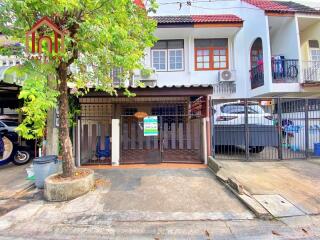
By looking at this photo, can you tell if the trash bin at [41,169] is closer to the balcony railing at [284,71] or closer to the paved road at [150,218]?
the paved road at [150,218]

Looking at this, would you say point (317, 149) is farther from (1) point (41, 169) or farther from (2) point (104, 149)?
(1) point (41, 169)

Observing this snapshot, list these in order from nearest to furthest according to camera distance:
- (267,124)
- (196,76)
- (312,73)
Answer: (267,124) → (312,73) → (196,76)

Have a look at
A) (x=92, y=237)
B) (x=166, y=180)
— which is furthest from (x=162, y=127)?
Result: (x=92, y=237)

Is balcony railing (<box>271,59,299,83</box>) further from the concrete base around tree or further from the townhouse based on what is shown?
the concrete base around tree

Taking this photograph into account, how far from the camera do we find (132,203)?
4.51 meters

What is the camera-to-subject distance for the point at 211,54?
39.9 ft

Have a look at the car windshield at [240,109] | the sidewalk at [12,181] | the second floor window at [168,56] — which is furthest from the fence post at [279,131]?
the sidewalk at [12,181]

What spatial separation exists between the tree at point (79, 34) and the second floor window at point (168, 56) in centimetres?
629

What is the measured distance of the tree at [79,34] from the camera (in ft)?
13.7

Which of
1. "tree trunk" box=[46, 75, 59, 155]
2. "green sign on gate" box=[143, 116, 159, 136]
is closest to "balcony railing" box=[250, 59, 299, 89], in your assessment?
"green sign on gate" box=[143, 116, 159, 136]

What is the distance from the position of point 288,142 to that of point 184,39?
739 cm

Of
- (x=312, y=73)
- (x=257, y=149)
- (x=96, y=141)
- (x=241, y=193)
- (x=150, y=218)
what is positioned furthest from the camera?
(x=312, y=73)

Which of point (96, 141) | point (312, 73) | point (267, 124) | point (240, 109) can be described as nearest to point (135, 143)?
point (96, 141)

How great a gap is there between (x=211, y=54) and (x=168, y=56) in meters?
2.42
